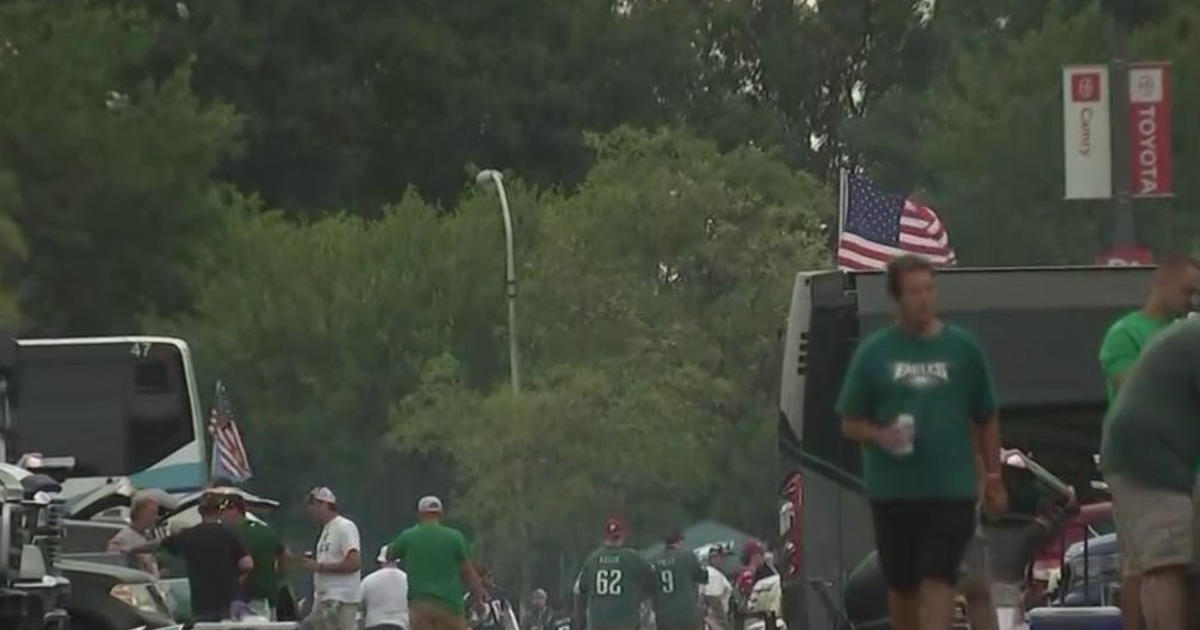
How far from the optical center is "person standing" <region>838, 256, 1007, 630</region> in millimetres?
13797

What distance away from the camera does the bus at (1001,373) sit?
19.5m

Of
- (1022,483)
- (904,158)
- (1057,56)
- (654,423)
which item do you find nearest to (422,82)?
(904,158)

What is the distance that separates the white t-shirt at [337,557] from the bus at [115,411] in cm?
663

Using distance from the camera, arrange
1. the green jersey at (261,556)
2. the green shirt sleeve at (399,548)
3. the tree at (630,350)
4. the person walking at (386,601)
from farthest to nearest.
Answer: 1. the tree at (630,350)
2. the person walking at (386,601)
3. the green shirt sleeve at (399,548)
4. the green jersey at (261,556)

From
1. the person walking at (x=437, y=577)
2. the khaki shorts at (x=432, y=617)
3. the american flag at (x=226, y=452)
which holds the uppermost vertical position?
the american flag at (x=226, y=452)

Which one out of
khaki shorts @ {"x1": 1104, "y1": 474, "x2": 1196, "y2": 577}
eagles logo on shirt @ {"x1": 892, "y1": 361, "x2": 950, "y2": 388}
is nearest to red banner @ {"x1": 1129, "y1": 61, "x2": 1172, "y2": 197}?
A: khaki shorts @ {"x1": 1104, "y1": 474, "x2": 1196, "y2": 577}

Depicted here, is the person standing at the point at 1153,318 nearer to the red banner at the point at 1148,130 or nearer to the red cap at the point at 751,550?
the red banner at the point at 1148,130

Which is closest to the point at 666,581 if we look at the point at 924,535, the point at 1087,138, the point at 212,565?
the point at 1087,138

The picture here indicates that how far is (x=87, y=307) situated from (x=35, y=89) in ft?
19.4

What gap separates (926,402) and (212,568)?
398 inches

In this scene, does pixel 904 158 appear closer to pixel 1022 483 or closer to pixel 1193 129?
pixel 1193 129

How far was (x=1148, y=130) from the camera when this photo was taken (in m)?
31.4

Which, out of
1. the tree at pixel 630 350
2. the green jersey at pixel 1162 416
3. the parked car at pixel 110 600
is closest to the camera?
the green jersey at pixel 1162 416

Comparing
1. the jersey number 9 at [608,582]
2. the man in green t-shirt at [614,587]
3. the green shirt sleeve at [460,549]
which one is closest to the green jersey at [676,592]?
the man in green t-shirt at [614,587]
